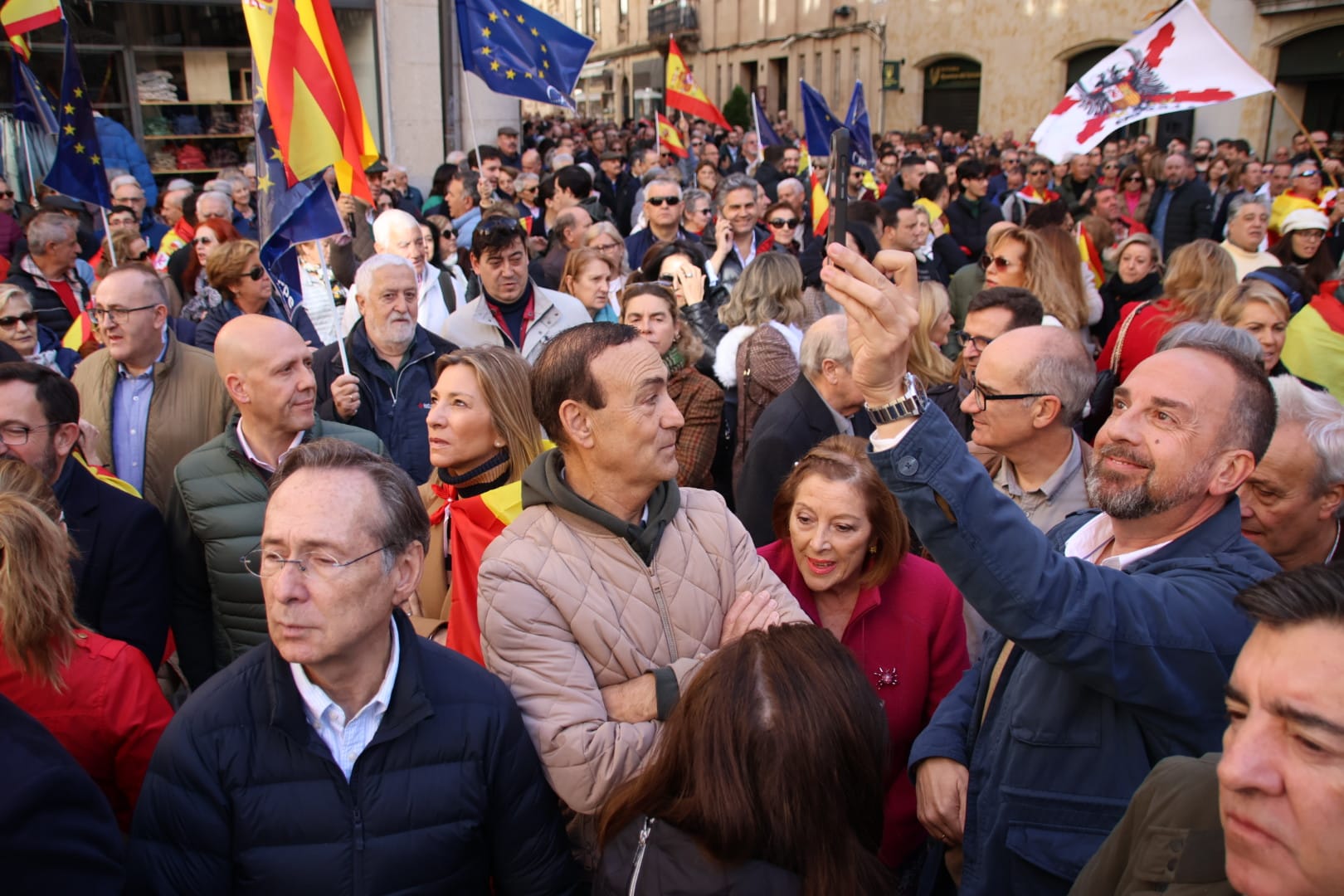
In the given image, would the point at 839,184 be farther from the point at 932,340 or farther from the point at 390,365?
the point at 390,365

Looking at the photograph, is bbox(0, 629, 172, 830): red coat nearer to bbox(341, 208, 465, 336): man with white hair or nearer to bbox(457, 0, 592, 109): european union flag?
bbox(341, 208, 465, 336): man with white hair

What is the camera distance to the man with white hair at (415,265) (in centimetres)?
620

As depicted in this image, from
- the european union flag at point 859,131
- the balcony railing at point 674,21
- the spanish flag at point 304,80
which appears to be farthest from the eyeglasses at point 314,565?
the balcony railing at point 674,21

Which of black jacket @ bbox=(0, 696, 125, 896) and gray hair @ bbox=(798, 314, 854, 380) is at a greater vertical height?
gray hair @ bbox=(798, 314, 854, 380)

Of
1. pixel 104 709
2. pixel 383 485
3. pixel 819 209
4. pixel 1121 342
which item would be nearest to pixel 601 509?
pixel 383 485

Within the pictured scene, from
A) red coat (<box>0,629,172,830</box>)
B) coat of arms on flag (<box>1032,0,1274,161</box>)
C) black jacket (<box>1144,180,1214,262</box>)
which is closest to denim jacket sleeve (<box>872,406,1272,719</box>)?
red coat (<box>0,629,172,830</box>)

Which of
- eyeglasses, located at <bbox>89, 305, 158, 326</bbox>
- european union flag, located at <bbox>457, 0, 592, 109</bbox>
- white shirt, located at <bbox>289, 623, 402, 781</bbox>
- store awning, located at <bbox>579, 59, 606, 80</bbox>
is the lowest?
white shirt, located at <bbox>289, 623, 402, 781</bbox>

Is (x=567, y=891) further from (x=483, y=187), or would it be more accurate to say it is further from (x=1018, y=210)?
(x=1018, y=210)

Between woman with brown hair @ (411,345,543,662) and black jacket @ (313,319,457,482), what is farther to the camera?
black jacket @ (313,319,457,482)

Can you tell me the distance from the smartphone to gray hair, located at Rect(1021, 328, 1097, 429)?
1.13 meters

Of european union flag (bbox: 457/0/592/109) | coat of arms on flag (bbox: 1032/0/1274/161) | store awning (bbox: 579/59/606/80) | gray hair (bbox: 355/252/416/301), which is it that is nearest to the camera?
gray hair (bbox: 355/252/416/301)

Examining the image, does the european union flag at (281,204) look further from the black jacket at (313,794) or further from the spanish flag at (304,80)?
the black jacket at (313,794)

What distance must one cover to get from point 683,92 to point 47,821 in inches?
503

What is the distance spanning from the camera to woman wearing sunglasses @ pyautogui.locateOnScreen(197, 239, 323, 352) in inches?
220
